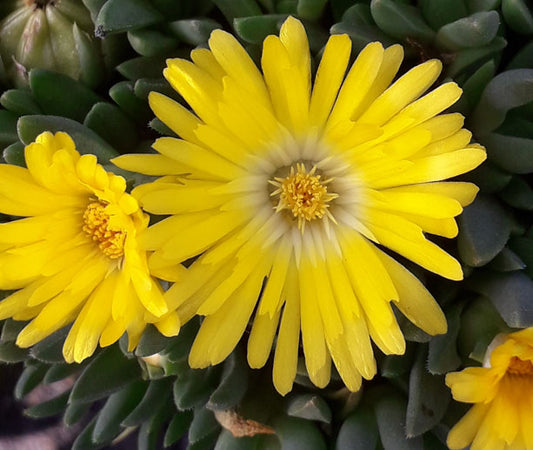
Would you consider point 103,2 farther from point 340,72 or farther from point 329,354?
point 329,354

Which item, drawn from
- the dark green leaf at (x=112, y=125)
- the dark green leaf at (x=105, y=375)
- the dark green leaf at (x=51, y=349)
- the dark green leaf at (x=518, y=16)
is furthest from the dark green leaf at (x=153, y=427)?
the dark green leaf at (x=518, y=16)

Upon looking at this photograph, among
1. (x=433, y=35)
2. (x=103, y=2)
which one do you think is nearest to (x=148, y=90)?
(x=103, y=2)

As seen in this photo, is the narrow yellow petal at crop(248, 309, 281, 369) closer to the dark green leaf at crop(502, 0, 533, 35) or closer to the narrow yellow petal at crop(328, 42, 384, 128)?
the narrow yellow petal at crop(328, 42, 384, 128)

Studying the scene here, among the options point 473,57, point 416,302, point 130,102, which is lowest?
point 416,302

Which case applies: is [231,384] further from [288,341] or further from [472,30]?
[472,30]

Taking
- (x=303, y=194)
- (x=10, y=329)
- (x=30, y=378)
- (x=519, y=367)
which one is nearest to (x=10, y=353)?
(x=10, y=329)
